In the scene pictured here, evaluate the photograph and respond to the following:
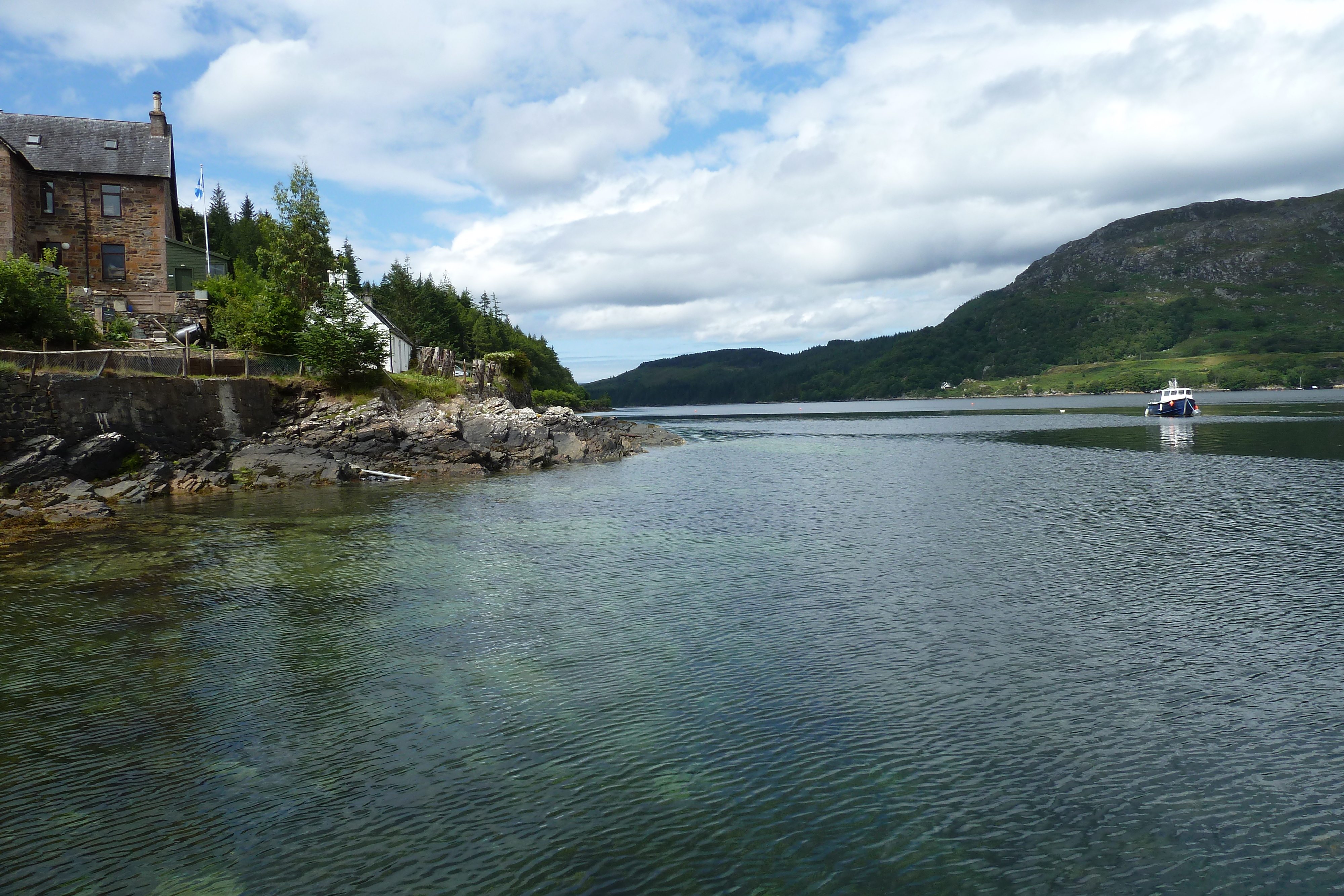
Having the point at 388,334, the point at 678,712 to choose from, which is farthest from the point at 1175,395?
the point at 678,712

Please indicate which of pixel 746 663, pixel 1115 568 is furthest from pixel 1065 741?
pixel 1115 568

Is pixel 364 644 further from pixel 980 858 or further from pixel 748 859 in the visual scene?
pixel 980 858

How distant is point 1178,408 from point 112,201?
456 ft

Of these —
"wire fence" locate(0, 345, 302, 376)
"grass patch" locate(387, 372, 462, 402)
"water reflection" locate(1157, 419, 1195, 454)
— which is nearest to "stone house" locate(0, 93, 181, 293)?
"wire fence" locate(0, 345, 302, 376)

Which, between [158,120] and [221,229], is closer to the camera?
[158,120]

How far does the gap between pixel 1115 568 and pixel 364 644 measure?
930 inches

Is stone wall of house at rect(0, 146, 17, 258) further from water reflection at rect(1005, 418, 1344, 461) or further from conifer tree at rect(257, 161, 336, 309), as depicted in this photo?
water reflection at rect(1005, 418, 1344, 461)

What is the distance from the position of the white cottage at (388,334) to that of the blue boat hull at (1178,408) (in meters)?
113

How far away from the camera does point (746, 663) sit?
57.0ft

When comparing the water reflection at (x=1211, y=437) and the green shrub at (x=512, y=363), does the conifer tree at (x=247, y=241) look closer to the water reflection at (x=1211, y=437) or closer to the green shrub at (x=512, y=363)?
the green shrub at (x=512, y=363)

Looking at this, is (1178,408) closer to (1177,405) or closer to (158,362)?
(1177,405)

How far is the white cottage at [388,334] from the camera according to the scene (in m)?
66.5

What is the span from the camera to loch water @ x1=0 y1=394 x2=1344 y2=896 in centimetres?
1005

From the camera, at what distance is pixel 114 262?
62.8 m
